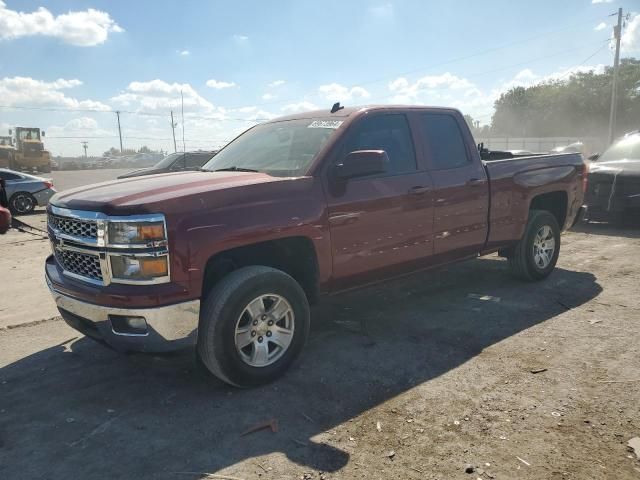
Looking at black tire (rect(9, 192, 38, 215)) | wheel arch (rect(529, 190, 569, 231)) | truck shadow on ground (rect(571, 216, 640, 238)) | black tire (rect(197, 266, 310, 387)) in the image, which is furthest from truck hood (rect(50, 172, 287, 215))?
black tire (rect(9, 192, 38, 215))

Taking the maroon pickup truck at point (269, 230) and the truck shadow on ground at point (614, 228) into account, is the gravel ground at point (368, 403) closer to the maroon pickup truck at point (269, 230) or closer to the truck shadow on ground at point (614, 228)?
the maroon pickup truck at point (269, 230)

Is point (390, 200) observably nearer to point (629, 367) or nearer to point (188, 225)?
point (188, 225)

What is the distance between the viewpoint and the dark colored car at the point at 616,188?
8859 millimetres

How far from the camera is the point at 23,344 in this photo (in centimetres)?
466

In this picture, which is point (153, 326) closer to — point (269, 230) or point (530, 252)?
point (269, 230)

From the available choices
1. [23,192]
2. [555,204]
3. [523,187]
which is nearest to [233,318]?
[523,187]

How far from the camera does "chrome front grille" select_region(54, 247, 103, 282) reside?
11.0 feet

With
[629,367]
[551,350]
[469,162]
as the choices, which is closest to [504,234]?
[469,162]

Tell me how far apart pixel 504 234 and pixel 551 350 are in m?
1.70

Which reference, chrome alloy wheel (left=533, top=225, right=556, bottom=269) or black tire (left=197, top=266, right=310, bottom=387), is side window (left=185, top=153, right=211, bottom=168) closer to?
chrome alloy wheel (left=533, top=225, right=556, bottom=269)

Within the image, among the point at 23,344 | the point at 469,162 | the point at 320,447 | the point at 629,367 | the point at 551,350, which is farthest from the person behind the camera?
the point at 469,162

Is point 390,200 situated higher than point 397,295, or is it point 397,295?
point 390,200

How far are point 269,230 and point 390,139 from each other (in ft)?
5.32

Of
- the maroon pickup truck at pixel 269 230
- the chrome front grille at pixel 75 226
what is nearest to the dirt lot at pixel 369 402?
the maroon pickup truck at pixel 269 230
